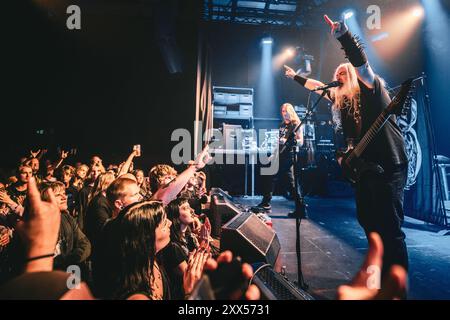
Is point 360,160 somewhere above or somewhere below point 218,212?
above

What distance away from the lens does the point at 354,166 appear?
228 centimetres

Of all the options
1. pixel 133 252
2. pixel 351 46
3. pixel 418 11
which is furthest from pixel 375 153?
pixel 418 11

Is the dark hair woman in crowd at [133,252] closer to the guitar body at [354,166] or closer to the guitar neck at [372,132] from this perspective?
the guitar body at [354,166]

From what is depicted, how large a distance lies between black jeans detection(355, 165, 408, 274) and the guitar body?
0.04 m

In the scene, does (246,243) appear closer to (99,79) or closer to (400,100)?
(400,100)

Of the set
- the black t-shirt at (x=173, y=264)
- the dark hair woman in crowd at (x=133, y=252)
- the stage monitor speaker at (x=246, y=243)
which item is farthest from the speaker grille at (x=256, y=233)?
the dark hair woman in crowd at (x=133, y=252)

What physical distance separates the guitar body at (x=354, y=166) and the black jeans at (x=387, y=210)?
39 mm

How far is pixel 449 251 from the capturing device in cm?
312

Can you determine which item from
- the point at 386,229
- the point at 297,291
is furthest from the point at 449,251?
the point at 297,291

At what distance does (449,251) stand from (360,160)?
7.11 ft

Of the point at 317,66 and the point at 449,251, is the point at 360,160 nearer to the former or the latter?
the point at 449,251

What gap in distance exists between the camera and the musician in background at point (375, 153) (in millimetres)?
1838

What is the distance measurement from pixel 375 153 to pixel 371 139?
0.13m
